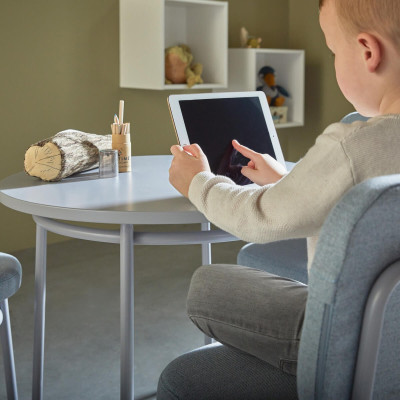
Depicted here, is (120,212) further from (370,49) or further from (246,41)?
(246,41)

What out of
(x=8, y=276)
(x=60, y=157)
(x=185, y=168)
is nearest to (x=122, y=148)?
(x=60, y=157)

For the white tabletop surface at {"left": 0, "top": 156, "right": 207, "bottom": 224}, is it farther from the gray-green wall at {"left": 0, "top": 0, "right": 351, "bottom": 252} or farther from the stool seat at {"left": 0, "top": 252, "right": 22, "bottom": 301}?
the gray-green wall at {"left": 0, "top": 0, "right": 351, "bottom": 252}

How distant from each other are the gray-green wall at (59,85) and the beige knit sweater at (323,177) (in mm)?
2527

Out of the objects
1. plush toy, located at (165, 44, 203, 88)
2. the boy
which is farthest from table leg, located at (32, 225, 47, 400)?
plush toy, located at (165, 44, 203, 88)

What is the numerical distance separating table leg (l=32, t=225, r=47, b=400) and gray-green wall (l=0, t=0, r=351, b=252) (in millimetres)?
1674

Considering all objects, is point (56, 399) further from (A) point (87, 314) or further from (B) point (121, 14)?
(B) point (121, 14)

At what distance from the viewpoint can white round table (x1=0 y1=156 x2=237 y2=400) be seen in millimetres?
1366

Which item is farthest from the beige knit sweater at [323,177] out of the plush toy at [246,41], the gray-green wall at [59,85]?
the plush toy at [246,41]

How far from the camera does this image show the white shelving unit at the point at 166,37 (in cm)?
351

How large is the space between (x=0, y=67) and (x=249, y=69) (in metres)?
1.43

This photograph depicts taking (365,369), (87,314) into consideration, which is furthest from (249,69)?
(365,369)

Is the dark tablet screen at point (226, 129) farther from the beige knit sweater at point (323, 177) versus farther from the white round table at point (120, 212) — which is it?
the beige knit sweater at point (323, 177)

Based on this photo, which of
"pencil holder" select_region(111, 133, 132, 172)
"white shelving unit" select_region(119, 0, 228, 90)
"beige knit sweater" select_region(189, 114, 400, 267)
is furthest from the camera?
"white shelving unit" select_region(119, 0, 228, 90)

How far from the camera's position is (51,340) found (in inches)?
92.9
